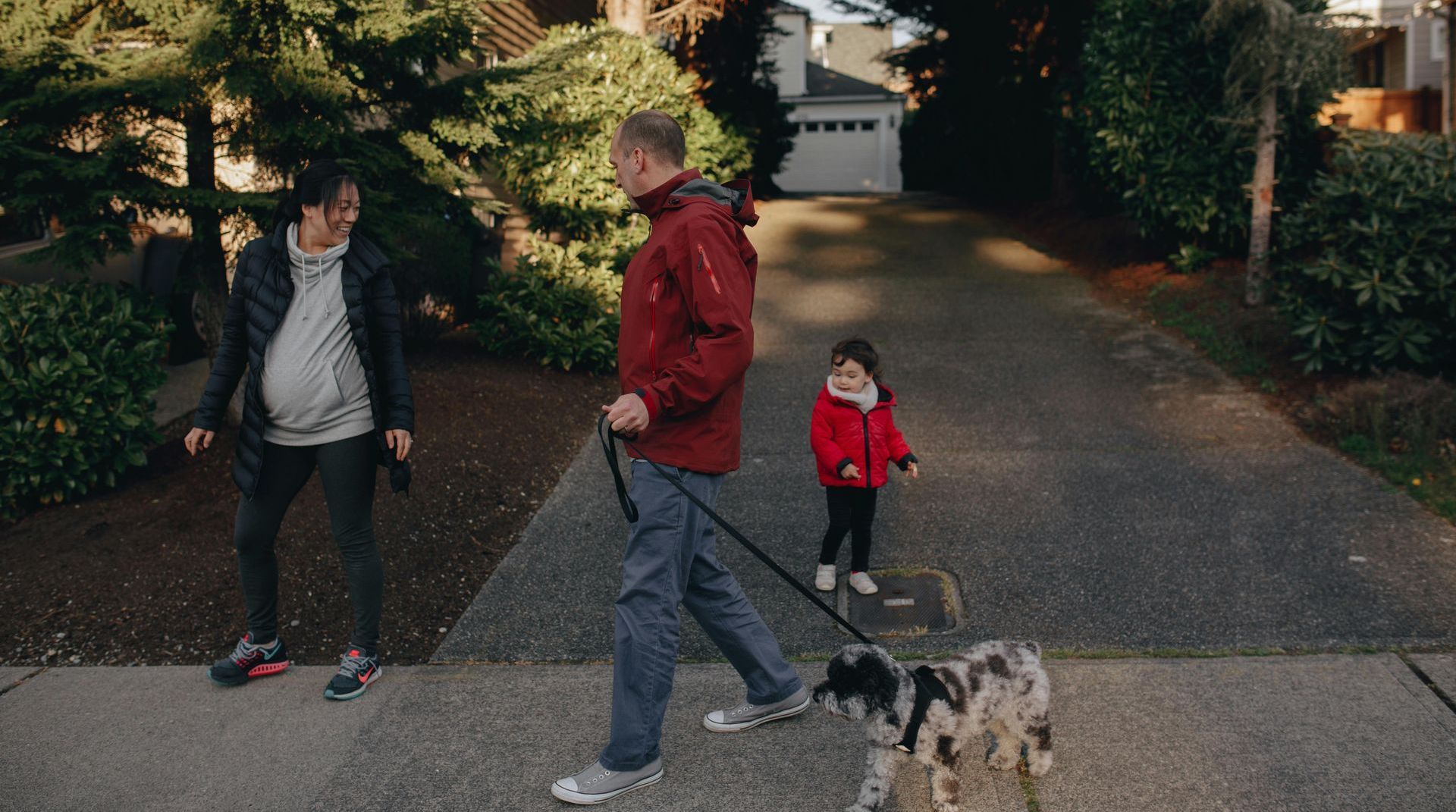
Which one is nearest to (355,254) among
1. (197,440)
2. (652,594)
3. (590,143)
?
(197,440)

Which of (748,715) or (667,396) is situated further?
(748,715)

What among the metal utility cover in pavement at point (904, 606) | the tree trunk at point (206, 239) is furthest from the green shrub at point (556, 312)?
the metal utility cover in pavement at point (904, 606)

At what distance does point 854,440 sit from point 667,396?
1682 millimetres

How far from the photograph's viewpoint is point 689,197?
3.01m

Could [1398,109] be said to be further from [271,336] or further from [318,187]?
[271,336]

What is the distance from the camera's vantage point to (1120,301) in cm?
1045

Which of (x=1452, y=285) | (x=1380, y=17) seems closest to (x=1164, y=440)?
(x=1452, y=285)

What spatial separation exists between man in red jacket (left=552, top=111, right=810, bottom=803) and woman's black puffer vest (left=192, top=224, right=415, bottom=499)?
A: 3.57 ft

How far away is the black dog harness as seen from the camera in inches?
115

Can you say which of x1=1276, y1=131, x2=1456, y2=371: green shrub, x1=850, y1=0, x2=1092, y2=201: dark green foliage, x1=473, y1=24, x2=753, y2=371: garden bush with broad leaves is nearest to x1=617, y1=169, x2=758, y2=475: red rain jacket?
x1=473, y1=24, x2=753, y2=371: garden bush with broad leaves

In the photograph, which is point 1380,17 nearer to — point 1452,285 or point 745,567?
point 1452,285

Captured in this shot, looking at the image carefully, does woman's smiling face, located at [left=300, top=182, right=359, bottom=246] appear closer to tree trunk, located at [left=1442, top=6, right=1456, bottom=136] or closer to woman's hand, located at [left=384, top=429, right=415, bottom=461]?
woman's hand, located at [left=384, top=429, right=415, bottom=461]

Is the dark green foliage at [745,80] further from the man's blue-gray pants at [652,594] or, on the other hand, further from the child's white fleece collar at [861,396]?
the man's blue-gray pants at [652,594]

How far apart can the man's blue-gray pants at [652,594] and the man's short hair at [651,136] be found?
91cm
